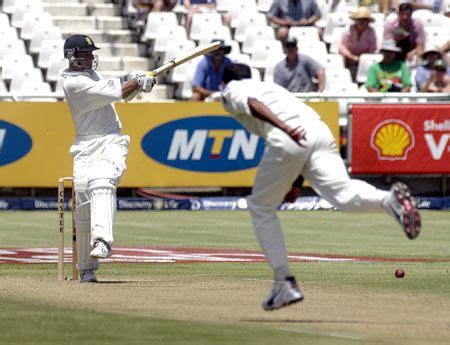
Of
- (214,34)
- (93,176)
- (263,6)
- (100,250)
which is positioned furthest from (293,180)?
(263,6)

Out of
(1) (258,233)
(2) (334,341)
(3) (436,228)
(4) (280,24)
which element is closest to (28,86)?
(4) (280,24)

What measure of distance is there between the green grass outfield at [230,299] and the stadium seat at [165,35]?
21.0ft

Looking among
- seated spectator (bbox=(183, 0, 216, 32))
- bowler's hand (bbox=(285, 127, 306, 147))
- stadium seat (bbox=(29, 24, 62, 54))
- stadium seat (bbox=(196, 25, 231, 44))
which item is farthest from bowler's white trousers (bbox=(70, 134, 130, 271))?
seated spectator (bbox=(183, 0, 216, 32))

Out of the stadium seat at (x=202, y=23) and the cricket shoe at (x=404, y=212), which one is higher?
the cricket shoe at (x=404, y=212)

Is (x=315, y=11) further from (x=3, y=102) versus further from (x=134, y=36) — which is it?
(x=3, y=102)

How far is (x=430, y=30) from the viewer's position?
23.0 meters

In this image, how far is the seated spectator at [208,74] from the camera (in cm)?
1994

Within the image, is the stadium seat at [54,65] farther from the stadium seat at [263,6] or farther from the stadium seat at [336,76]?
the stadium seat at [263,6]

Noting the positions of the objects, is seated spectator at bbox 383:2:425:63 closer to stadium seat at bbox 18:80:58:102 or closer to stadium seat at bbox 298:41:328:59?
stadium seat at bbox 298:41:328:59

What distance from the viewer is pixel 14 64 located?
21.2m

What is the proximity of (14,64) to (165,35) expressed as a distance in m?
2.65

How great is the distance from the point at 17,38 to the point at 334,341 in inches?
623

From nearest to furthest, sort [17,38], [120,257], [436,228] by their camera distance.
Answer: [120,257]
[436,228]
[17,38]

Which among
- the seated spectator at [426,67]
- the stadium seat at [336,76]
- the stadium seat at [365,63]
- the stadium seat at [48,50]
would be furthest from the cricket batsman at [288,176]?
the stadium seat at [48,50]
